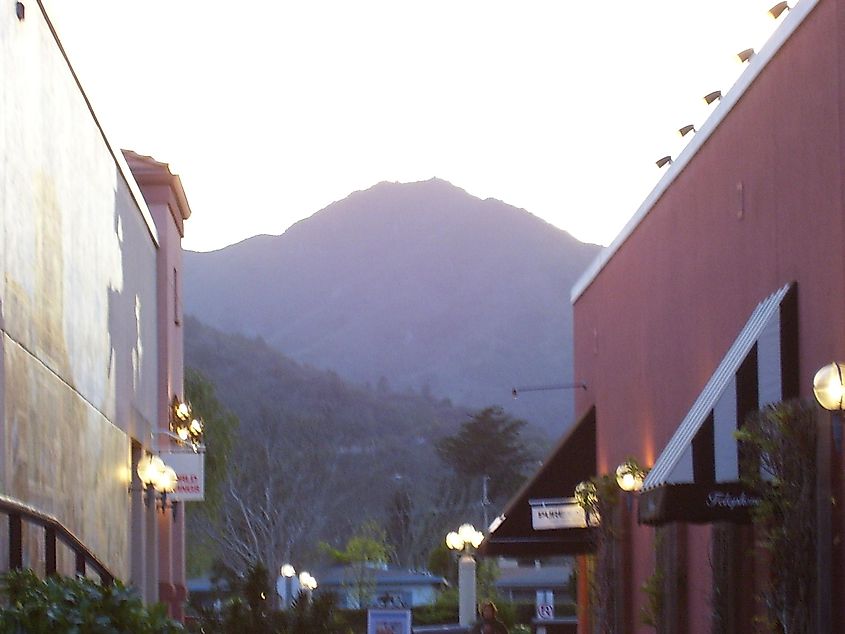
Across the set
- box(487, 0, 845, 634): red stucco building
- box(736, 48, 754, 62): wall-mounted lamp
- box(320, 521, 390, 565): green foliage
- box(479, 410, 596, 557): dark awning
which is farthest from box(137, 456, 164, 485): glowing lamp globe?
box(320, 521, 390, 565): green foliage

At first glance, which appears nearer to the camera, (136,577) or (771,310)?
(771,310)

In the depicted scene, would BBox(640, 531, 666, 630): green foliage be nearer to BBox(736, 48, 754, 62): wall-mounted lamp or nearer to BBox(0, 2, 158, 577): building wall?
BBox(736, 48, 754, 62): wall-mounted lamp

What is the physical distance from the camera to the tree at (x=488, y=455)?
80188 mm

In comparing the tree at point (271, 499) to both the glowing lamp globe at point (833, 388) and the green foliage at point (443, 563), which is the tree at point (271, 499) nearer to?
the green foliage at point (443, 563)

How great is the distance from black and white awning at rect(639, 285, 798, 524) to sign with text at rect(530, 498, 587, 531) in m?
9.31

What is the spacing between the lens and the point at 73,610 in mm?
7332

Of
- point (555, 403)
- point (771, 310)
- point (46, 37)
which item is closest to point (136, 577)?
point (46, 37)

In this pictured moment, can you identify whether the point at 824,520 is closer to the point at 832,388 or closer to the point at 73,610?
the point at 832,388

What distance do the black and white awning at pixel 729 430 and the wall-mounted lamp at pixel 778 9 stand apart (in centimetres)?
445

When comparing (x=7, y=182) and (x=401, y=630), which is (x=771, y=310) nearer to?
(x=7, y=182)

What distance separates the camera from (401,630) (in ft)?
75.7

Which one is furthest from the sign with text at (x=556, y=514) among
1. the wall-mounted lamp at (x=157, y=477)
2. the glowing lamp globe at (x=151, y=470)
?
the glowing lamp globe at (x=151, y=470)

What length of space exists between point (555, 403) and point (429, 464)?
5467 cm

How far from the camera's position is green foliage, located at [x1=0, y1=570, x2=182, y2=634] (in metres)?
7.12
